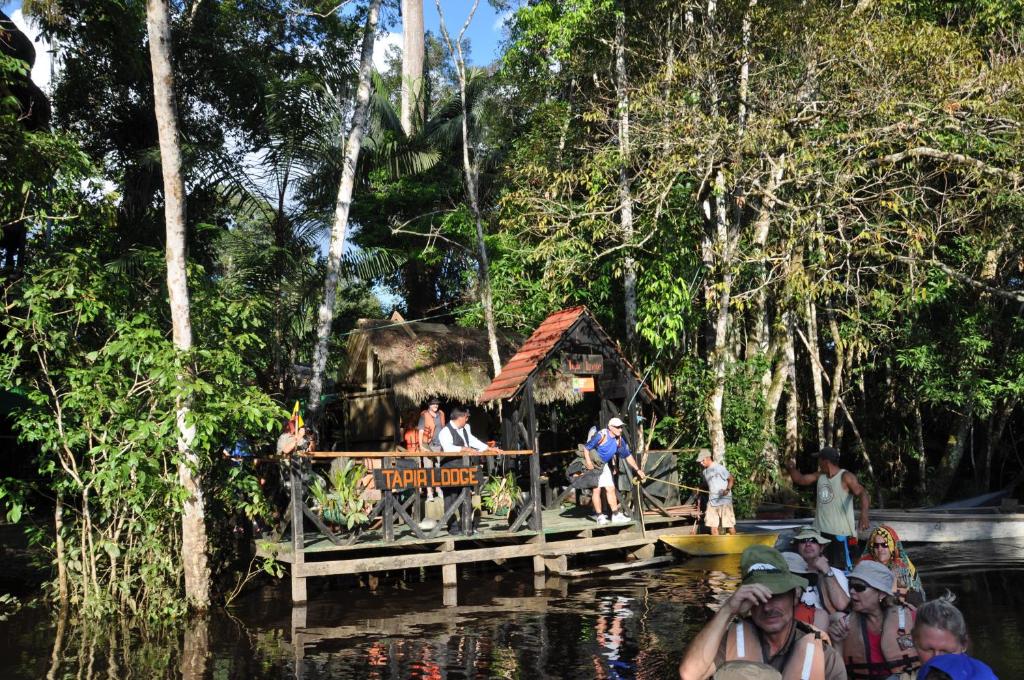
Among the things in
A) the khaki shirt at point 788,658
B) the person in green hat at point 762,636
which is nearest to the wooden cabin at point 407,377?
the khaki shirt at point 788,658

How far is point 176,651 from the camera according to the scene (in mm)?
8633

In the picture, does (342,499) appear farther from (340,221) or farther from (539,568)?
(340,221)

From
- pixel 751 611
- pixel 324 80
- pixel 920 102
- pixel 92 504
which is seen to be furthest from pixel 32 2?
pixel 751 611

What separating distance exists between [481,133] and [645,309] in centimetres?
817

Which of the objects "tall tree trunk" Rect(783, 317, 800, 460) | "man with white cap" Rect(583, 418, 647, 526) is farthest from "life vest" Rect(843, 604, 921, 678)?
"tall tree trunk" Rect(783, 317, 800, 460)

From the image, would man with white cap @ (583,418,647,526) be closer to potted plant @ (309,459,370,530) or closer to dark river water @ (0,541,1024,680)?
dark river water @ (0,541,1024,680)

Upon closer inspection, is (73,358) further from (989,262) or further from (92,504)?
(989,262)

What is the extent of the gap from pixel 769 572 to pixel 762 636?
0.24 m

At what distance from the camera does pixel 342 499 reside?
11305 mm

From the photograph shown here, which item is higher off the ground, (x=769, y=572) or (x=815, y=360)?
(x=815, y=360)

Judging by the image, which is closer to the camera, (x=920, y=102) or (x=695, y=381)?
(x=920, y=102)

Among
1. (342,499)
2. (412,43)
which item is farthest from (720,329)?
(412,43)

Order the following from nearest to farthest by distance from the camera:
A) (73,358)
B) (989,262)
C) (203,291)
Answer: (73,358), (203,291), (989,262)

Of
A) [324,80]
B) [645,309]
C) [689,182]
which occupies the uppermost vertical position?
[324,80]
